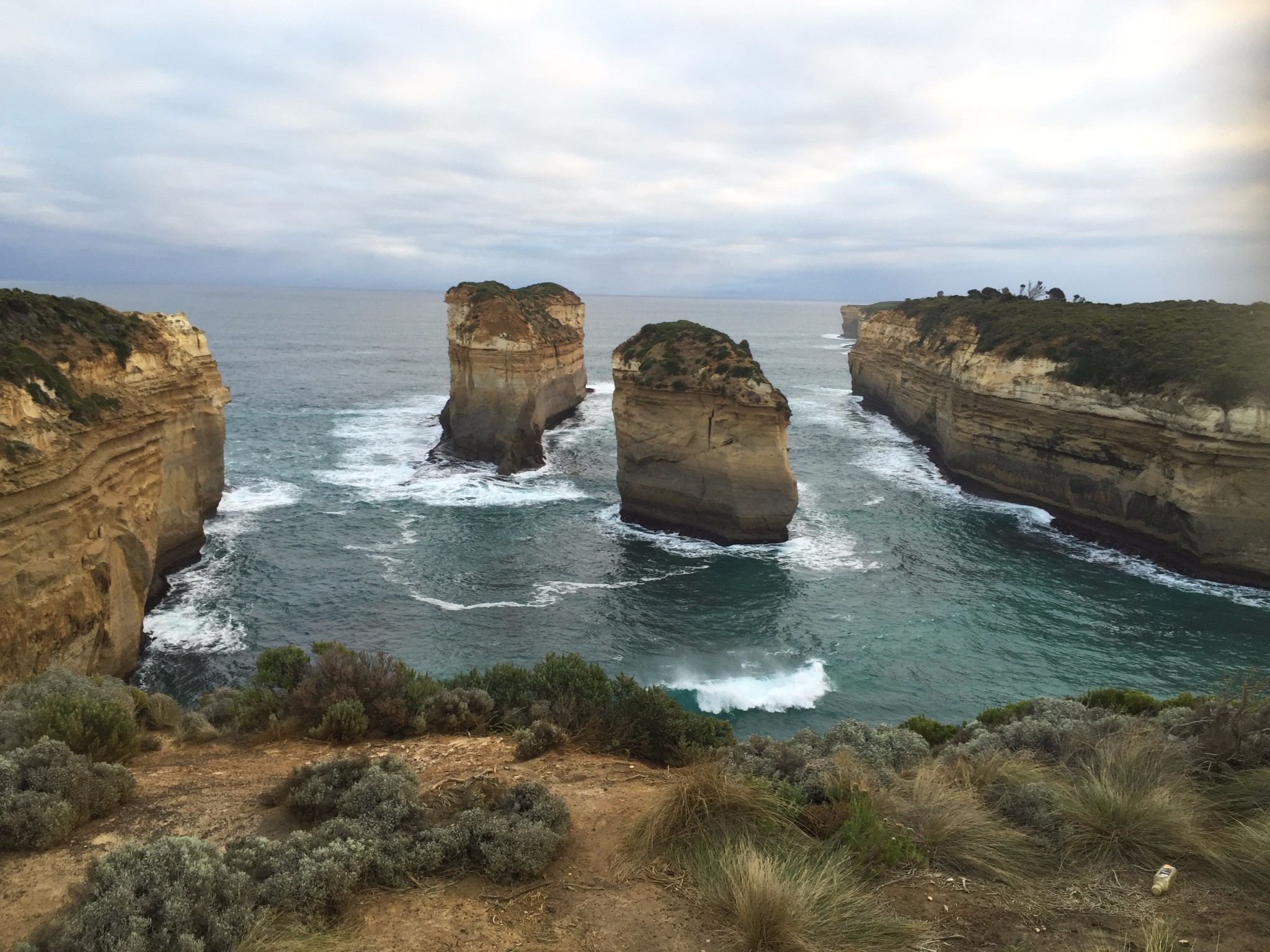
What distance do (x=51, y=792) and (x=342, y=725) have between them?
3168mm

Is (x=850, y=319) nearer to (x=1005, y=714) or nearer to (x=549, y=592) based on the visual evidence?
(x=549, y=592)

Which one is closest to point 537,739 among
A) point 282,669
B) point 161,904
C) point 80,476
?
point 161,904

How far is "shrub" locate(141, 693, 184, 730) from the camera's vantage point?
9250mm

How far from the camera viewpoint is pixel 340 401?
58938 mm

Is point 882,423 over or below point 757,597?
over

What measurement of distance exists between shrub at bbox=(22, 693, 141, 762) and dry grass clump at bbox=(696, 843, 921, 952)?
243 inches

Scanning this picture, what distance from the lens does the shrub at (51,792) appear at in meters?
5.39

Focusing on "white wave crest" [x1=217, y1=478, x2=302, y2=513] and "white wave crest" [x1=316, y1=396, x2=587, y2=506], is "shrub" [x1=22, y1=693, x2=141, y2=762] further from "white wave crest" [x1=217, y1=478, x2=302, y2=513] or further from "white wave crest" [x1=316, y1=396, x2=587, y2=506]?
"white wave crest" [x1=316, y1=396, x2=587, y2=506]

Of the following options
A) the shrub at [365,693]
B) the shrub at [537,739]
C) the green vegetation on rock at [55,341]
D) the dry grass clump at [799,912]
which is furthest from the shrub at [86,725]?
the green vegetation on rock at [55,341]

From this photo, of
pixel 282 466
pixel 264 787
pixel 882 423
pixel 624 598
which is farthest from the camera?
pixel 882 423

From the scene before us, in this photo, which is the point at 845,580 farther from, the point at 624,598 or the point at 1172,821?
the point at 1172,821

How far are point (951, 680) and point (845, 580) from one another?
21.0 ft

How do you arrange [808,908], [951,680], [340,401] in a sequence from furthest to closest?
1. [340,401]
2. [951,680]
3. [808,908]

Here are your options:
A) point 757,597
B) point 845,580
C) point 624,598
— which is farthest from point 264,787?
point 845,580
